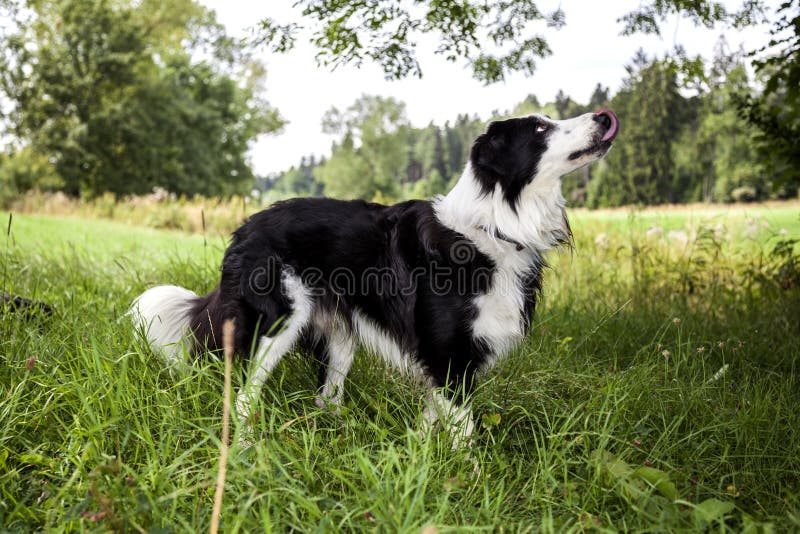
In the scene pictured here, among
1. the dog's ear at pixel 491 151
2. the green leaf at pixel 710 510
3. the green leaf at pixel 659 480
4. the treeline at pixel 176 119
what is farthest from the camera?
the treeline at pixel 176 119

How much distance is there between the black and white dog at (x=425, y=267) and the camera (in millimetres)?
2559

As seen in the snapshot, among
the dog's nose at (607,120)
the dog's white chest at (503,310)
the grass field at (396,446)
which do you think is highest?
the dog's nose at (607,120)

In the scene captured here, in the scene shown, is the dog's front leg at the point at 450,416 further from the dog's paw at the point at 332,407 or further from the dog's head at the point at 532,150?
the dog's head at the point at 532,150

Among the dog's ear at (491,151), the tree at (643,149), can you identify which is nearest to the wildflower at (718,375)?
the dog's ear at (491,151)

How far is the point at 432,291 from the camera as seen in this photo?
8.57ft

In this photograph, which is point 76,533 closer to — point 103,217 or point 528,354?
point 528,354

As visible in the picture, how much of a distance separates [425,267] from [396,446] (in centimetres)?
81

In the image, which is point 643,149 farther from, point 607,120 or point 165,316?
point 165,316

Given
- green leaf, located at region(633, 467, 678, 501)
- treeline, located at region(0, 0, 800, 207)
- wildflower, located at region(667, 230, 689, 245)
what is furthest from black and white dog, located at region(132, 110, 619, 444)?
treeline, located at region(0, 0, 800, 207)

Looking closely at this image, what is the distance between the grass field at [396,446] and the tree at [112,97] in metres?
21.0

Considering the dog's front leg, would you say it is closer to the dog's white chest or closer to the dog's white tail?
the dog's white chest

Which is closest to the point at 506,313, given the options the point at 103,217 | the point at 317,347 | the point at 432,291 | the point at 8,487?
the point at 432,291

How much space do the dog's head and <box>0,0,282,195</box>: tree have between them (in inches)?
848

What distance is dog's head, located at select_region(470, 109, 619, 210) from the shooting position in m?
2.52
